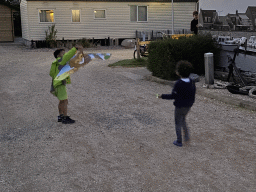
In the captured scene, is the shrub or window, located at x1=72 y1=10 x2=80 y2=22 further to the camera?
window, located at x1=72 y1=10 x2=80 y2=22

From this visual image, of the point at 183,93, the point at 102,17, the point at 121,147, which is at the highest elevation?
the point at 102,17

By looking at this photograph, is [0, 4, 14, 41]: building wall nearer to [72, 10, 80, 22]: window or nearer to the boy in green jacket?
[72, 10, 80, 22]: window

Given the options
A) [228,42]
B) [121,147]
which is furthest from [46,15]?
[121,147]

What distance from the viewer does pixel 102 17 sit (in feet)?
86.2

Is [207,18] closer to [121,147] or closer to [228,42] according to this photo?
[228,42]

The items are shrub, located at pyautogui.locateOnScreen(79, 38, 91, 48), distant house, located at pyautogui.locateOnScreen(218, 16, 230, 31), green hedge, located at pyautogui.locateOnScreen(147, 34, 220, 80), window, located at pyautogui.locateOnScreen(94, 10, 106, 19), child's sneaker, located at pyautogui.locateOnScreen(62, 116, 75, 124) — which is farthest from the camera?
window, located at pyautogui.locateOnScreen(94, 10, 106, 19)

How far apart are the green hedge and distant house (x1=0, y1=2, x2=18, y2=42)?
24266mm

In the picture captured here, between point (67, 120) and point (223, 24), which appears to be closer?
point (67, 120)

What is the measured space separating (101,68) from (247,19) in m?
6.94

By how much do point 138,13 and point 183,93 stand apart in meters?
23.1

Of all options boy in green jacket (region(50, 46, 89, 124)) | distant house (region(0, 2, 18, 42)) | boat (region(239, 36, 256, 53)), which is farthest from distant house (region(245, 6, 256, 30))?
distant house (region(0, 2, 18, 42))

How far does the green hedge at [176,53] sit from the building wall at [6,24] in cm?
2429

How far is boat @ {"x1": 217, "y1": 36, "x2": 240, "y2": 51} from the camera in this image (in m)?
10.2

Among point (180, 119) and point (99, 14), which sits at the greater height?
point (99, 14)
